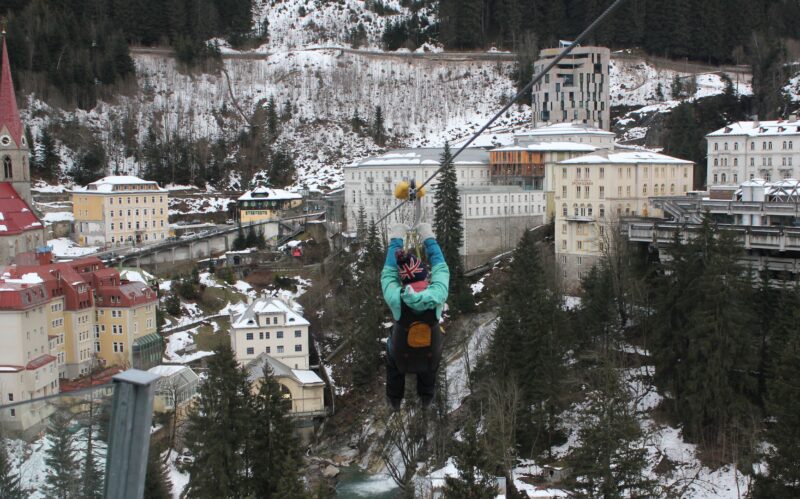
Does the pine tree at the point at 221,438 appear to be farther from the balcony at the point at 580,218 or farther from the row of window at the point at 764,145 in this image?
the row of window at the point at 764,145

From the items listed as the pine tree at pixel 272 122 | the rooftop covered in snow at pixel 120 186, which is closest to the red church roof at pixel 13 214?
the rooftop covered in snow at pixel 120 186

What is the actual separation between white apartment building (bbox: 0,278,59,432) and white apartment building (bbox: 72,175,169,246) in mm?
22033

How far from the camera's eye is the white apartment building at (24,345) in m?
30.6

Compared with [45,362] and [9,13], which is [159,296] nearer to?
[45,362]

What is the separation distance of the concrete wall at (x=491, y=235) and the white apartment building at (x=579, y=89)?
1895 centimetres

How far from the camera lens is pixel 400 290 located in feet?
22.1

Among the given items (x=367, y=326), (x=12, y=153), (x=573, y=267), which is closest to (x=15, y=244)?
(x=12, y=153)

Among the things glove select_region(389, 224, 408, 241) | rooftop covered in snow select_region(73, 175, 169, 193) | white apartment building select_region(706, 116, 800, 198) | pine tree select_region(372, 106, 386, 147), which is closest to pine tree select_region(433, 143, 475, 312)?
white apartment building select_region(706, 116, 800, 198)

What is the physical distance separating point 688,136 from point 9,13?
59.7 meters

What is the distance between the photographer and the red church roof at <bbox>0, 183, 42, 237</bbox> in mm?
45344

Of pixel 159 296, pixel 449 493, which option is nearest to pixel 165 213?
pixel 159 296

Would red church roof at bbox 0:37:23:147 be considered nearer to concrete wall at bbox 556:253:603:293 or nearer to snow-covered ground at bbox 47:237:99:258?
snow-covered ground at bbox 47:237:99:258

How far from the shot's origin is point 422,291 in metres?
6.62

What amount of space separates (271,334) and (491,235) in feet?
58.2
